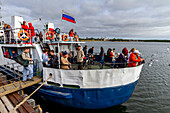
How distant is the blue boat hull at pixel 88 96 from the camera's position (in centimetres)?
524

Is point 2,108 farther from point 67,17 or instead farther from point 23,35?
point 67,17

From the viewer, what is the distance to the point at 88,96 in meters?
5.27

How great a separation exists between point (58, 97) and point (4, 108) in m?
2.30

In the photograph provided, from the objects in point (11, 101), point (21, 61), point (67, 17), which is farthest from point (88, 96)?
point (67, 17)

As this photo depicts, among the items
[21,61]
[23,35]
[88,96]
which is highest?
[23,35]

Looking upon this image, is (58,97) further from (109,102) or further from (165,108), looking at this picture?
(165,108)

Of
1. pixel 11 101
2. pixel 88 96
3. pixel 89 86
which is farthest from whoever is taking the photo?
pixel 88 96

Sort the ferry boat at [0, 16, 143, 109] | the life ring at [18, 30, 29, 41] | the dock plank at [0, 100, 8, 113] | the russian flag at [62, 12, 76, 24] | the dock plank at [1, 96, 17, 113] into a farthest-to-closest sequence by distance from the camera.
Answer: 1. the life ring at [18, 30, 29, 41]
2. the russian flag at [62, 12, 76, 24]
3. the ferry boat at [0, 16, 143, 109]
4. the dock plank at [1, 96, 17, 113]
5. the dock plank at [0, 100, 8, 113]

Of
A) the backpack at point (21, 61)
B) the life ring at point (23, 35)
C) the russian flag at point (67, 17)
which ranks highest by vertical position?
the russian flag at point (67, 17)

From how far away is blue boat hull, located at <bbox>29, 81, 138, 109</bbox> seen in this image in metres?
5.24

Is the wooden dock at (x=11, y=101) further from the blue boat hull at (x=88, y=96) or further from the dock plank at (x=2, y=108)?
the blue boat hull at (x=88, y=96)

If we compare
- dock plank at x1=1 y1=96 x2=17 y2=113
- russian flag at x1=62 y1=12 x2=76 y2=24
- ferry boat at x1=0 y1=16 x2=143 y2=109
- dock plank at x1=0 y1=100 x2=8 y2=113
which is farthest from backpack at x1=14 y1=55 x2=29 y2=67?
russian flag at x1=62 y1=12 x2=76 y2=24

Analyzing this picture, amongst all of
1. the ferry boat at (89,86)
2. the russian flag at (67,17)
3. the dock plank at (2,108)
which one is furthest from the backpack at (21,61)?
the russian flag at (67,17)

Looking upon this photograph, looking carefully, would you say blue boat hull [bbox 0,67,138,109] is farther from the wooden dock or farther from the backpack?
the backpack
